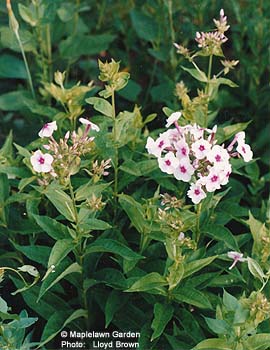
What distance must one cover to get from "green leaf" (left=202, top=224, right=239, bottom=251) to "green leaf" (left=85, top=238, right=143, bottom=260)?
0.95ft

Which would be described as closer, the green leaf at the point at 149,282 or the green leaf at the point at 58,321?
the green leaf at the point at 149,282

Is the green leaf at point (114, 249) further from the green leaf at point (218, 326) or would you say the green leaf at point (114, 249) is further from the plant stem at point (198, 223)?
the green leaf at point (218, 326)

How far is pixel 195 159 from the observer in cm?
244

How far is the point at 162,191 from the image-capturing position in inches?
122

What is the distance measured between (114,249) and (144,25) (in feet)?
5.78

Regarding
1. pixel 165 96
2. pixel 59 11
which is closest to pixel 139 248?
pixel 165 96

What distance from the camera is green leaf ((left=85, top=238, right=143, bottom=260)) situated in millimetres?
2590

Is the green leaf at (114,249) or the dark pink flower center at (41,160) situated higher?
the dark pink flower center at (41,160)

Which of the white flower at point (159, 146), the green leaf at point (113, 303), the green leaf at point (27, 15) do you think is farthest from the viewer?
the green leaf at point (27, 15)

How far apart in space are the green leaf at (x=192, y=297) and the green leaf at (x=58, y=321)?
0.36m

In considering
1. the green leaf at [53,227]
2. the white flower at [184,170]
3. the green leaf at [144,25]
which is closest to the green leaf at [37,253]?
the green leaf at [53,227]

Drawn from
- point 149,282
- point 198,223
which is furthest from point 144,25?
point 149,282

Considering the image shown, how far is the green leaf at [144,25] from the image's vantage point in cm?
400

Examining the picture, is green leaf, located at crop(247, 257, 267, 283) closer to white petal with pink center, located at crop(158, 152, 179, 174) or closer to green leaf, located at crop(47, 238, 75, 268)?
white petal with pink center, located at crop(158, 152, 179, 174)
